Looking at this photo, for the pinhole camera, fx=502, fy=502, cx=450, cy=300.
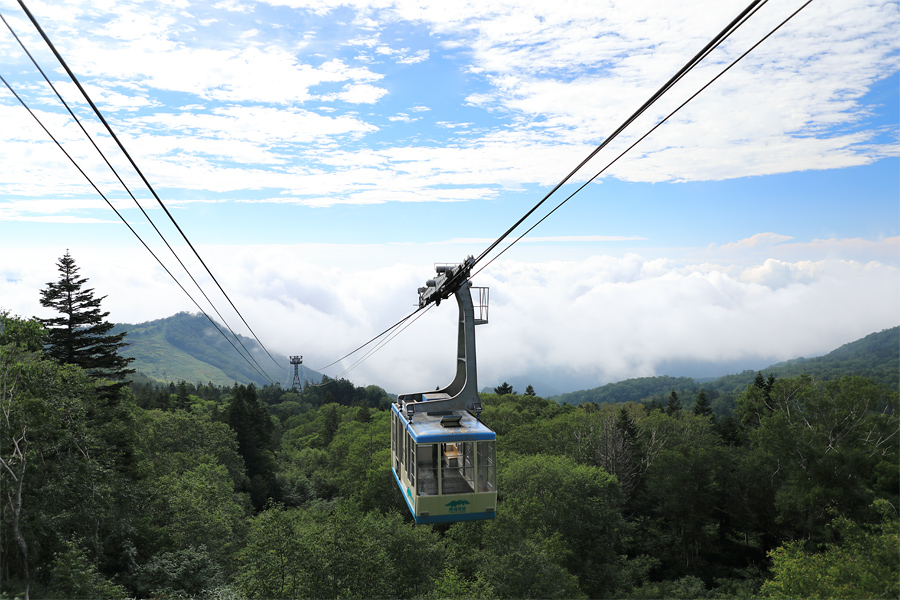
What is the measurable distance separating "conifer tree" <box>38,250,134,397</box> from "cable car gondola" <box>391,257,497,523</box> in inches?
844

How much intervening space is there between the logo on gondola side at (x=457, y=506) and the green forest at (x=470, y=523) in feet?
34.8

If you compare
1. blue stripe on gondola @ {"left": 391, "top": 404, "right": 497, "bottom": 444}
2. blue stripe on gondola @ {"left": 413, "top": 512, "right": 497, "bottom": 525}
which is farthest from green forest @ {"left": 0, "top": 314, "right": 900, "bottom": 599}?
blue stripe on gondola @ {"left": 391, "top": 404, "right": 497, "bottom": 444}

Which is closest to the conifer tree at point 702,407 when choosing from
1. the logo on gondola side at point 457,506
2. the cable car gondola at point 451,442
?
the cable car gondola at point 451,442

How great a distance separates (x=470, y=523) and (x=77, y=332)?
2564 cm

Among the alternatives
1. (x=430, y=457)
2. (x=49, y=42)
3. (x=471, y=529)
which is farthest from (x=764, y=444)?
(x=49, y=42)

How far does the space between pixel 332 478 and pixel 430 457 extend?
43.3 meters

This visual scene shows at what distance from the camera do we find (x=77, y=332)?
94.4 feet

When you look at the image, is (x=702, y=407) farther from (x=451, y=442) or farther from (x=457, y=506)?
(x=451, y=442)

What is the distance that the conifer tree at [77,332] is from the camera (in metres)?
28.1

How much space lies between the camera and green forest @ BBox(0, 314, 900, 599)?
19953mm

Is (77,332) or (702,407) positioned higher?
(77,332)

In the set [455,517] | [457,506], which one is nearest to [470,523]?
[455,517]

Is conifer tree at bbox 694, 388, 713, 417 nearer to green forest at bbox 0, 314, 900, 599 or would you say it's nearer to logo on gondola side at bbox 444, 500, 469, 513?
green forest at bbox 0, 314, 900, 599

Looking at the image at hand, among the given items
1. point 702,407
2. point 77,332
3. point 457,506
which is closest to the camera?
point 457,506
